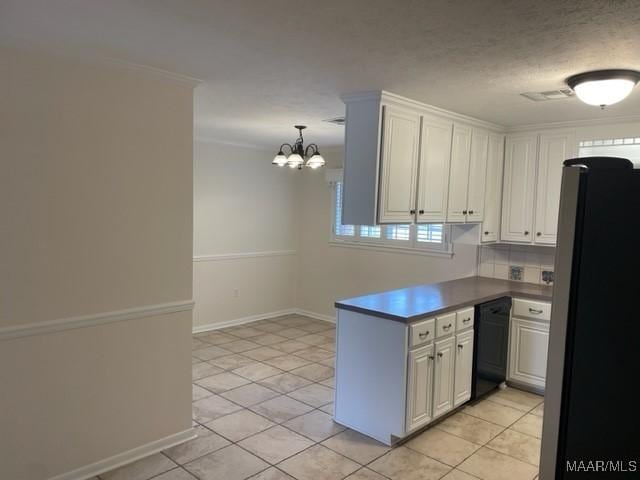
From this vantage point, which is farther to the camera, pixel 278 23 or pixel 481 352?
pixel 481 352

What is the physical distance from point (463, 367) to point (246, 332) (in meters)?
3.15

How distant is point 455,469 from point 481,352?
115 cm

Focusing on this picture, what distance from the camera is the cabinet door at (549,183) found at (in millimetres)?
4141

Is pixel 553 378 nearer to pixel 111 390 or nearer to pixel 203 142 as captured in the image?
pixel 111 390

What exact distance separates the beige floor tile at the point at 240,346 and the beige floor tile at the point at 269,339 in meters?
Result: 0.11

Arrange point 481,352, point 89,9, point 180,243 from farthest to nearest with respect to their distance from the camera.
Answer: point 481,352
point 180,243
point 89,9

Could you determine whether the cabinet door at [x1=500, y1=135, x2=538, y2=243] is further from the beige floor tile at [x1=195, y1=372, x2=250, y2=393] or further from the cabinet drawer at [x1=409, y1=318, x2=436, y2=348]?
the beige floor tile at [x1=195, y1=372, x2=250, y2=393]

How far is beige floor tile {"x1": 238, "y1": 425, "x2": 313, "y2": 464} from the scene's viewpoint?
3072 mm

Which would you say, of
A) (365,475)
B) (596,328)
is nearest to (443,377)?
(365,475)

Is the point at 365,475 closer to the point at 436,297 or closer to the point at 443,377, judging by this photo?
the point at 443,377

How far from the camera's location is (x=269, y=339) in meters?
5.75

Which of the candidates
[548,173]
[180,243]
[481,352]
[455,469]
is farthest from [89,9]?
[548,173]

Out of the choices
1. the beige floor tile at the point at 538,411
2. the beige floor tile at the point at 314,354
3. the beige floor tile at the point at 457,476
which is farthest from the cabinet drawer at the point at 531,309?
the beige floor tile at the point at 314,354

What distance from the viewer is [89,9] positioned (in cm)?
187
